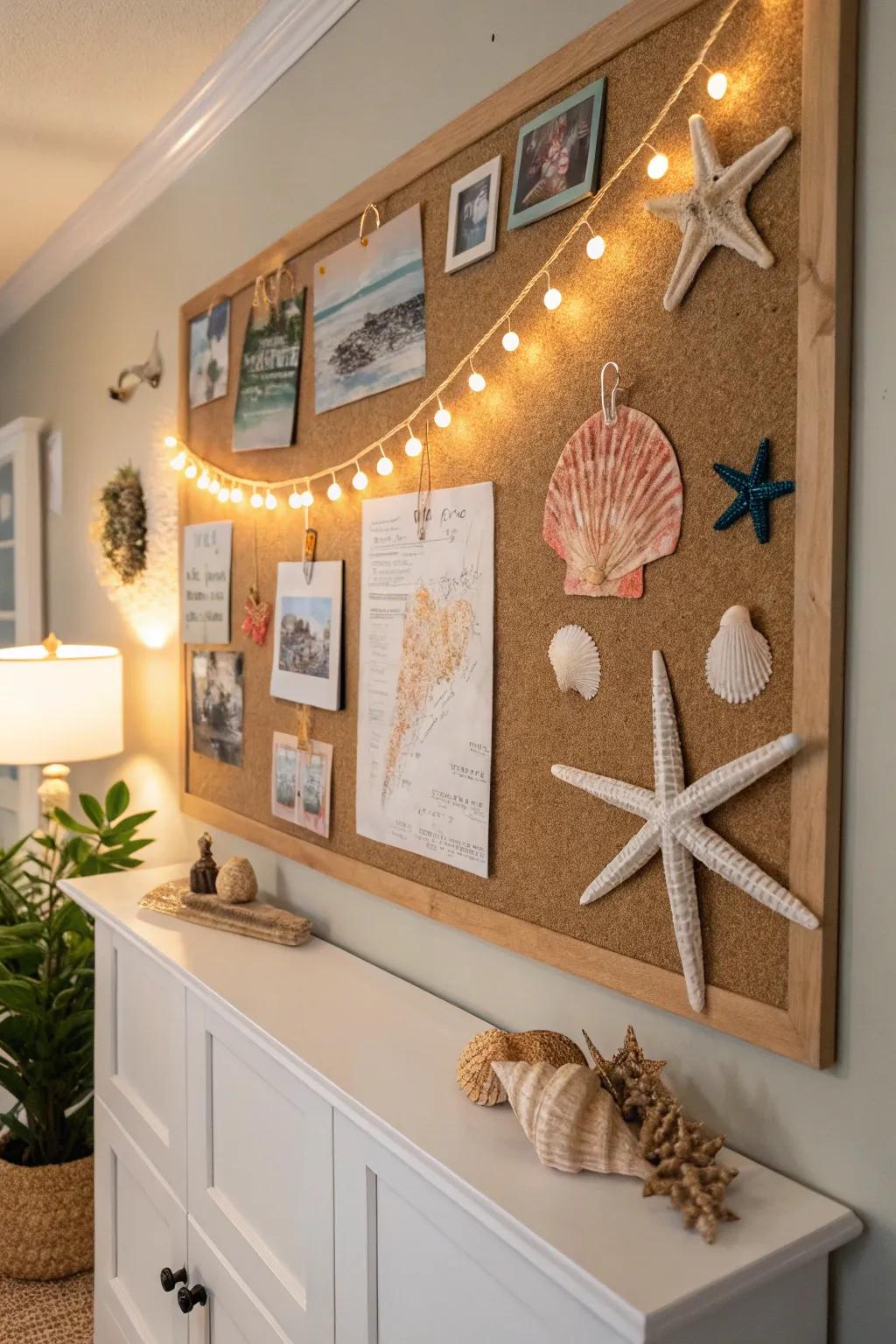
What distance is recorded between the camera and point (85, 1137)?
7.66 ft

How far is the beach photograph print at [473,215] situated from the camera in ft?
4.51

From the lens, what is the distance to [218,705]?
218 centimetres

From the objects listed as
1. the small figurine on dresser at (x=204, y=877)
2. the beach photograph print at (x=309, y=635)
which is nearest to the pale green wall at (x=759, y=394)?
the small figurine on dresser at (x=204, y=877)

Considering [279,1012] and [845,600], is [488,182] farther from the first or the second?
[279,1012]

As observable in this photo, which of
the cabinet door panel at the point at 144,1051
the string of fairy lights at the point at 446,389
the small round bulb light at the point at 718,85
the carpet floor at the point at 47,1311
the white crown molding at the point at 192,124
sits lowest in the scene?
the carpet floor at the point at 47,1311

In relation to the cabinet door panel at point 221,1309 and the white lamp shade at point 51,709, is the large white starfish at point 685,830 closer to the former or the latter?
the cabinet door panel at point 221,1309

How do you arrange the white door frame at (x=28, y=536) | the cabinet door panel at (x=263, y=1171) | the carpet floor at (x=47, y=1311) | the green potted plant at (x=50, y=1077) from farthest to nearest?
the white door frame at (x=28, y=536)
the green potted plant at (x=50, y=1077)
the carpet floor at (x=47, y=1311)
the cabinet door panel at (x=263, y=1171)

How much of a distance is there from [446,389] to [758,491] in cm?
60

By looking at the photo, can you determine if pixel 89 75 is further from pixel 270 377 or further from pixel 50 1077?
pixel 50 1077

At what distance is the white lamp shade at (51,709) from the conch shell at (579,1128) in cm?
175

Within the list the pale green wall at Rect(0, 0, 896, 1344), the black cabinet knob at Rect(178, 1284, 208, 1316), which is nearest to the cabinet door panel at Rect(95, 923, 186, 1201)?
the black cabinet knob at Rect(178, 1284, 208, 1316)

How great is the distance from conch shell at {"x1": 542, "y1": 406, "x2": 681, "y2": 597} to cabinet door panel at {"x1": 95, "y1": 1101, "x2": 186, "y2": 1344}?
118 centimetres

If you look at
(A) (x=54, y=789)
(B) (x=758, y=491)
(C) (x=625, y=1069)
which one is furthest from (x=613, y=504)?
(A) (x=54, y=789)

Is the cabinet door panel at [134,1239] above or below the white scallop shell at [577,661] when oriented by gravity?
below
